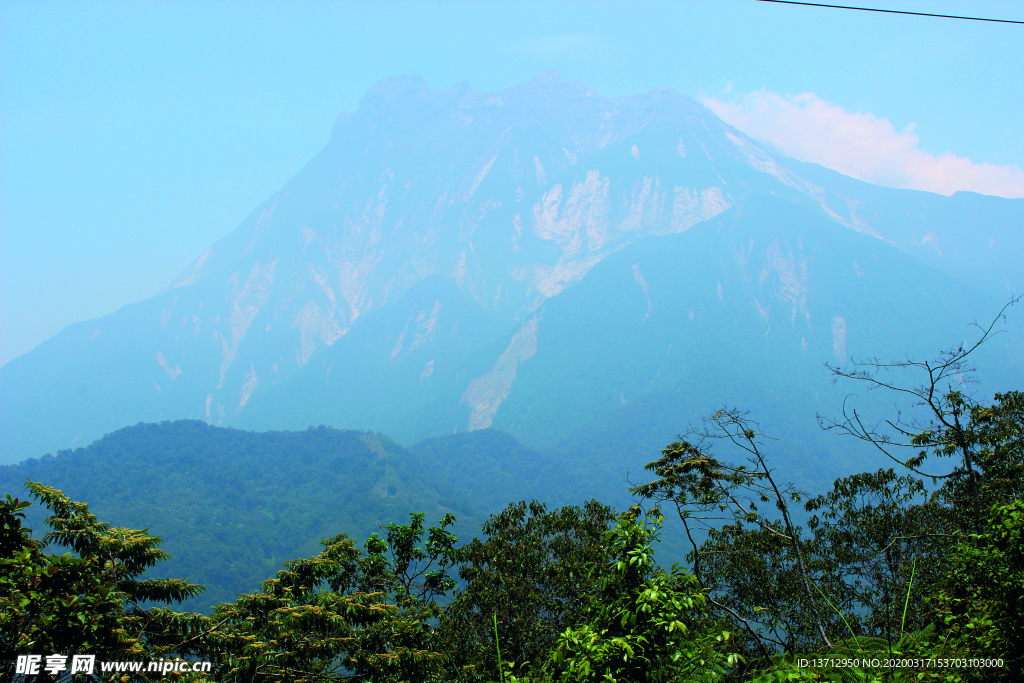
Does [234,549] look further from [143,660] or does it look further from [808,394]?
[808,394]

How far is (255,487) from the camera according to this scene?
4493 inches

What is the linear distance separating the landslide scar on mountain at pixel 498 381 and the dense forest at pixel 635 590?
140836 mm

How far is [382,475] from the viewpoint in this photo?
372 feet

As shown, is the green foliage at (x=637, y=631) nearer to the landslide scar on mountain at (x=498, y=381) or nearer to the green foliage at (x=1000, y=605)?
the green foliage at (x=1000, y=605)

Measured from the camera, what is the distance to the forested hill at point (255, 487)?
92.4m

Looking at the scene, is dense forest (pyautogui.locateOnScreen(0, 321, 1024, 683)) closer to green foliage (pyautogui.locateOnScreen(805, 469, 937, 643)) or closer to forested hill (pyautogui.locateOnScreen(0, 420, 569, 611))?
green foliage (pyautogui.locateOnScreen(805, 469, 937, 643))

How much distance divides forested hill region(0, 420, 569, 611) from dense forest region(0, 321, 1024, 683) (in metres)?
74.8

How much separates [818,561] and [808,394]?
146 m

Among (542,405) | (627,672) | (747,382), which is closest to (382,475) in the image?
(542,405)

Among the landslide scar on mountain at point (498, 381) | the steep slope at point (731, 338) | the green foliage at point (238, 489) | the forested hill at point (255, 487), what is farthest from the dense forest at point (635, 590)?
the landslide scar on mountain at point (498, 381)

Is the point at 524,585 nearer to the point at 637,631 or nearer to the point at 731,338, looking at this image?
the point at 637,631

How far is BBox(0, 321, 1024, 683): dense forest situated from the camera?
502cm

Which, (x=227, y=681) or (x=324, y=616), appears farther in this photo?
(x=324, y=616)

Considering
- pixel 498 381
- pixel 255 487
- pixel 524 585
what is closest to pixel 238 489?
pixel 255 487
